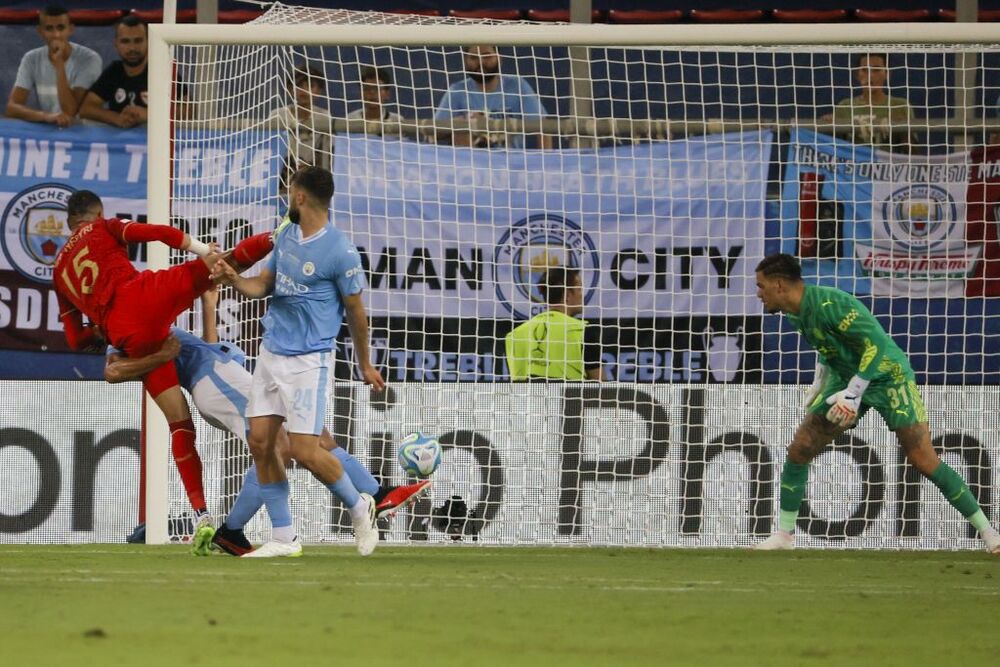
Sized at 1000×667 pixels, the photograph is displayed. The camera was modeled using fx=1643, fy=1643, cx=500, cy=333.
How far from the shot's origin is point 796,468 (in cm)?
989

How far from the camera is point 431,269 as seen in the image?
38.2 feet

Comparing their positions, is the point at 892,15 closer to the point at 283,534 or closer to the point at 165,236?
the point at 165,236

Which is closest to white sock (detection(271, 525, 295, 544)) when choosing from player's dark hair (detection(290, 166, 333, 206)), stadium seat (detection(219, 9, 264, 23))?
player's dark hair (detection(290, 166, 333, 206))

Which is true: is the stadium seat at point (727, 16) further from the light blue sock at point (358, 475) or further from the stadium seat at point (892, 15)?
the light blue sock at point (358, 475)

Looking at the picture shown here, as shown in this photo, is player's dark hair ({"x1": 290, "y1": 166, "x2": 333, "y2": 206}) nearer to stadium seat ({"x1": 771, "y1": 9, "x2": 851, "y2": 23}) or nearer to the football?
the football

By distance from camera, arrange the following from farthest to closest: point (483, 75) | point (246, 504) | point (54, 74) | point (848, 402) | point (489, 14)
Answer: point (489, 14) → point (54, 74) → point (483, 75) → point (848, 402) → point (246, 504)

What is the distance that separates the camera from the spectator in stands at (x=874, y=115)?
11821mm

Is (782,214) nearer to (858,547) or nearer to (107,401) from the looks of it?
(858,547)

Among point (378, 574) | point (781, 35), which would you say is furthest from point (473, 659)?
point (781, 35)

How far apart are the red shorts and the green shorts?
3690 mm

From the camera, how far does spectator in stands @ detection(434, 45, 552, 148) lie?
463 inches

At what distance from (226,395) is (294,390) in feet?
3.30

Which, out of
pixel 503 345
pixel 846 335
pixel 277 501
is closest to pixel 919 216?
pixel 846 335

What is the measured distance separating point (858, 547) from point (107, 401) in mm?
5119
